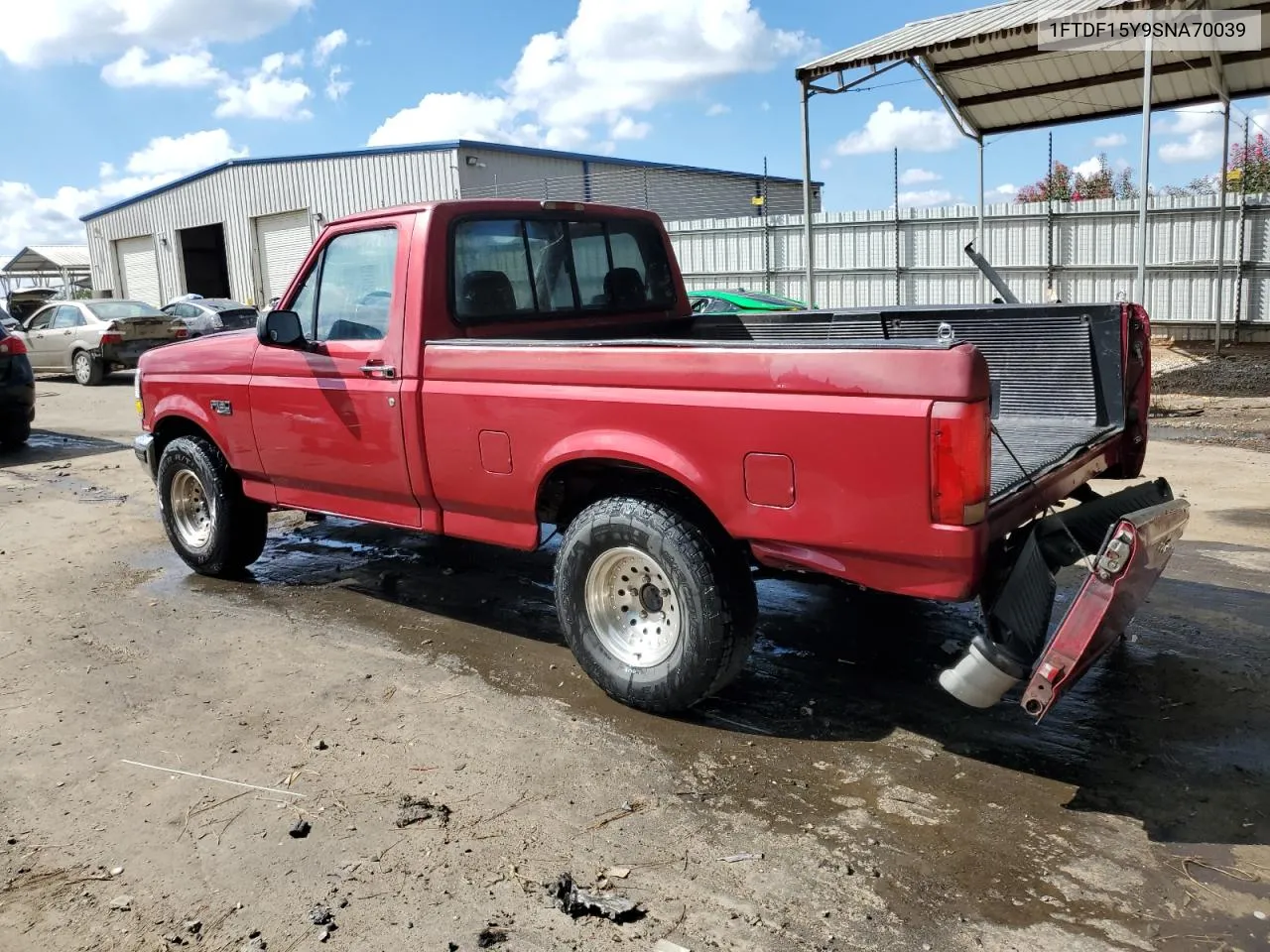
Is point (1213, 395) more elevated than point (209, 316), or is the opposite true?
point (209, 316)

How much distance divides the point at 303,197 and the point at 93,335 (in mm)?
13523

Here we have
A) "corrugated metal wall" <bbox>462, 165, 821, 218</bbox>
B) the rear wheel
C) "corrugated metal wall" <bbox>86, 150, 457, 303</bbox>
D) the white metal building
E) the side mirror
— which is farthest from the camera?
"corrugated metal wall" <bbox>86, 150, 457, 303</bbox>

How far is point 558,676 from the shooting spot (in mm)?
4695

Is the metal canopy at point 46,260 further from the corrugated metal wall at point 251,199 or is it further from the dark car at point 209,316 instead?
the dark car at point 209,316

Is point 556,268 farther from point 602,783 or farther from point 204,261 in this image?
point 204,261

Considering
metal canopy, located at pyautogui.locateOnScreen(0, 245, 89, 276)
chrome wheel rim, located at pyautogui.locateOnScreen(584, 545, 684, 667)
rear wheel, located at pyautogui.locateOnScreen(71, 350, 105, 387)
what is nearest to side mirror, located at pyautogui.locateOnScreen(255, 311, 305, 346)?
chrome wheel rim, located at pyautogui.locateOnScreen(584, 545, 684, 667)

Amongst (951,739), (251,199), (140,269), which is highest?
(251,199)

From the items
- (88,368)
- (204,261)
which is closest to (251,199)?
(204,261)

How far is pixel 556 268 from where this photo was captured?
546 centimetres

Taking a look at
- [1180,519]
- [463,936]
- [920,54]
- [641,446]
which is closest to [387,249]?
[641,446]

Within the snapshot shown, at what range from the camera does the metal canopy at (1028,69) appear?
12.0 m

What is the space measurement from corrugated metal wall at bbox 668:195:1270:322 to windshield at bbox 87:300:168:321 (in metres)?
10.5

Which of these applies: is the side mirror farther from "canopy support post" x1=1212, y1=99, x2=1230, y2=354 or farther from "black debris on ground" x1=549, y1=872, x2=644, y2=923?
"canopy support post" x1=1212, y1=99, x2=1230, y2=354

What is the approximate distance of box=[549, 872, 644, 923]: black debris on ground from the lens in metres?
2.91
